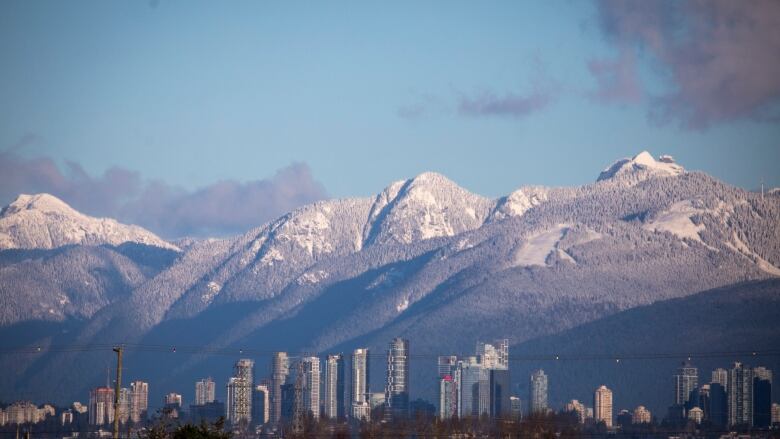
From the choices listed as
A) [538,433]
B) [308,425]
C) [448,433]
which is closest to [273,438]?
[308,425]

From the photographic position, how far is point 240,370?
14500 cm

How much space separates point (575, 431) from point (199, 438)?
110 metres

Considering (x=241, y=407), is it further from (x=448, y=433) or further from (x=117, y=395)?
(x=448, y=433)

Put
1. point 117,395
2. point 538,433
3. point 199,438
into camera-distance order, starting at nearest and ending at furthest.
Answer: point 199,438, point 117,395, point 538,433

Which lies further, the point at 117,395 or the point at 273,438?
the point at 273,438

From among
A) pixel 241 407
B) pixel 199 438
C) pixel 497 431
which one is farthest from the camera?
pixel 497 431

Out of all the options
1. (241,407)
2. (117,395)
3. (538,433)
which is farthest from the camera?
(538,433)

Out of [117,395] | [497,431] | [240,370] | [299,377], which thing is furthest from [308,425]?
[117,395]

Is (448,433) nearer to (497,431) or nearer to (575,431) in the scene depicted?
(497,431)

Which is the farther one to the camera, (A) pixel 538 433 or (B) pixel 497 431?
(B) pixel 497 431

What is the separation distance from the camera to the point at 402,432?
187 m

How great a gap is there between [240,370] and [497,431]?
52931 millimetres

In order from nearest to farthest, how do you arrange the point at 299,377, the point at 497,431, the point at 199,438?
the point at 199,438 → the point at 299,377 → the point at 497,431

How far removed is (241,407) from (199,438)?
146ft
